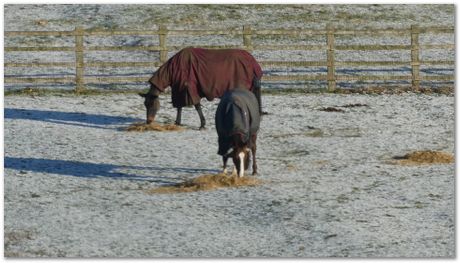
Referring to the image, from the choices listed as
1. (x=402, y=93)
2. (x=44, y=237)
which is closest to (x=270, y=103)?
(x=402, y=93)

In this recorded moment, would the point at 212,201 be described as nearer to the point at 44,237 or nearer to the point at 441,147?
the point at 44,237

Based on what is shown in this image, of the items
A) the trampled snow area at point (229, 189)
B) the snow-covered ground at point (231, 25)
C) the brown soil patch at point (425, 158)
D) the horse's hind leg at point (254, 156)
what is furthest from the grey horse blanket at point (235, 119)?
the snow-covered ground at point (231, 25)

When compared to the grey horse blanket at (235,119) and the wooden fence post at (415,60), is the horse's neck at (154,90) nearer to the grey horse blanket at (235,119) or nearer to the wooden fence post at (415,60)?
the grey horse blanket at (235,119)

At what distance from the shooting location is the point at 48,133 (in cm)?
2086

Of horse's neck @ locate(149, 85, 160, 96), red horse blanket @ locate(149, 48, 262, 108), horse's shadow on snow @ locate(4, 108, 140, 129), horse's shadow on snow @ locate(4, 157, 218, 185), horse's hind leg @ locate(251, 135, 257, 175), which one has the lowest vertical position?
horse's shadow on snow @ locate(4, 108, 140, 129)

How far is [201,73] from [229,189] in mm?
5466

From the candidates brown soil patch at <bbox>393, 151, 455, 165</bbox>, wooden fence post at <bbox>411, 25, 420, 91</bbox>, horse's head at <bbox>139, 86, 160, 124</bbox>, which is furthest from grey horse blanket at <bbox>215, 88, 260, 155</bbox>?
wooden fence post at <bbox>411, 25, 420, 91</bbox>

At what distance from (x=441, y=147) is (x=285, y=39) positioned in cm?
1372

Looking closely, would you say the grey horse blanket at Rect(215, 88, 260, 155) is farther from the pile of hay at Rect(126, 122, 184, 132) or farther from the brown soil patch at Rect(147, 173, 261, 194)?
the pile of hay at Rect(126, 122, 184, 132)

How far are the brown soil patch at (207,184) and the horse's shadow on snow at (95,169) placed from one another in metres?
0.41

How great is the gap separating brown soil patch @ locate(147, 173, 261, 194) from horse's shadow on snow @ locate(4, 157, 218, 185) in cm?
41

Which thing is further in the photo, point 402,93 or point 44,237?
point 402,93

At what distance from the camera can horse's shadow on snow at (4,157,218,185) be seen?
1727 centimetres

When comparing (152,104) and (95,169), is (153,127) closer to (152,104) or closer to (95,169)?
(152,104)
